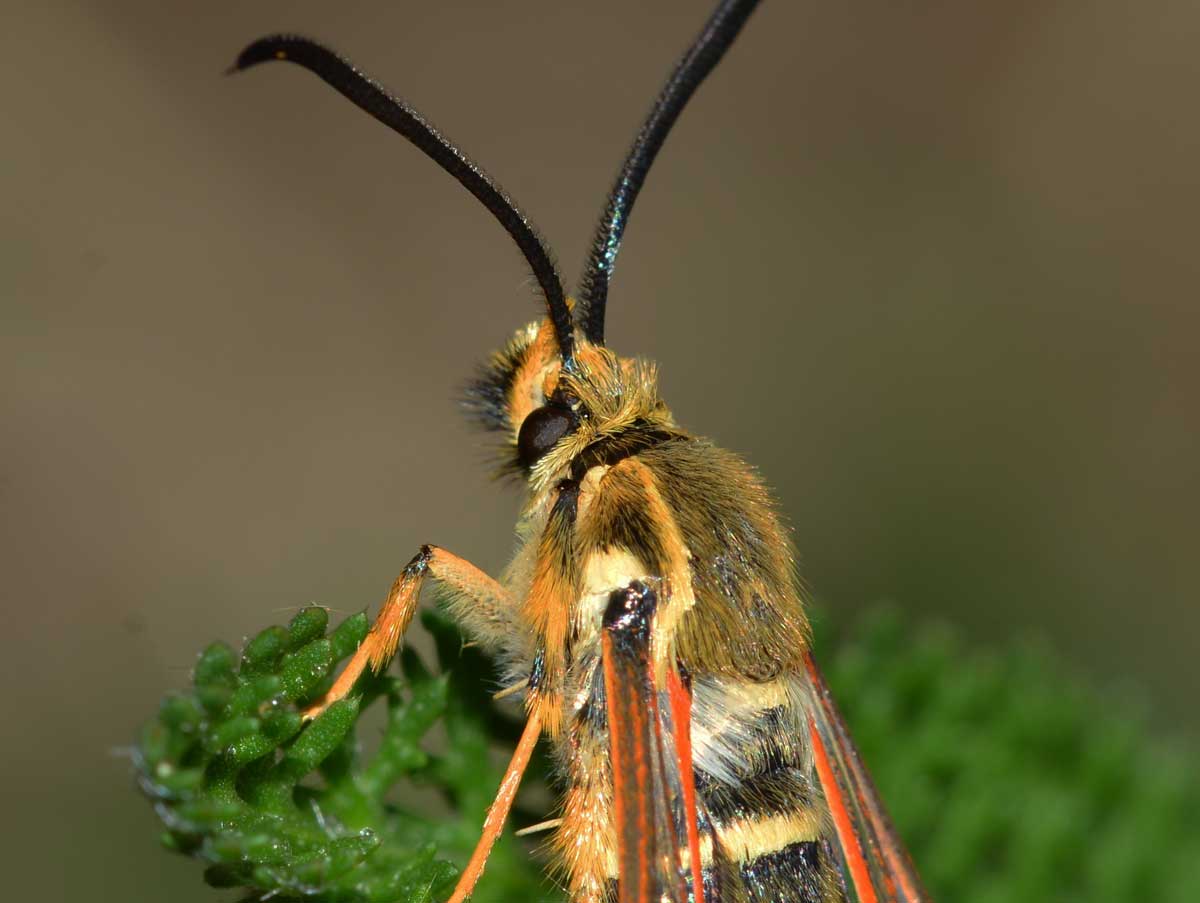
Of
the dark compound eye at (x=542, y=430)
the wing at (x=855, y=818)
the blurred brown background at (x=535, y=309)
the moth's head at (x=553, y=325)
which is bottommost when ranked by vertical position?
the wing at (x=855, y=818)

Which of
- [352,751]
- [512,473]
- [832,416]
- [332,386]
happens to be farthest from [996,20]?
[352,751]

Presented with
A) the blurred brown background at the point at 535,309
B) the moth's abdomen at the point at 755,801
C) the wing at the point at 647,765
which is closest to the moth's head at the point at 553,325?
the wing at the point at 647,765

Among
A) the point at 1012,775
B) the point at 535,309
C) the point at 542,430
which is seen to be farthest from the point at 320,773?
the point at 535,309

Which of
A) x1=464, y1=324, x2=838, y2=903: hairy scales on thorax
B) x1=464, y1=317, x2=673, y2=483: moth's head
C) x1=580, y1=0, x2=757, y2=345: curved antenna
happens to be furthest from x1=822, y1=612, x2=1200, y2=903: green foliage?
x1=580, y1=0, x2=757, y2=345: curved antenna

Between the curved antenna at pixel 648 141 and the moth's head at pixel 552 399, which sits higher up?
the curved antenna at pixel 648 141

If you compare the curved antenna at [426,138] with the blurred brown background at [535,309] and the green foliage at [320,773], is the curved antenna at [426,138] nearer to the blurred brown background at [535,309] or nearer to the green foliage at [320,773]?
the green foliage at [320,773]

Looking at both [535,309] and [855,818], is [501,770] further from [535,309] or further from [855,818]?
[535,309]

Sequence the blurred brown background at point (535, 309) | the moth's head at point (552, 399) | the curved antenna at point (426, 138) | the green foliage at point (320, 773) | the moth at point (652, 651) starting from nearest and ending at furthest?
the green foliage at point (320, 773), the moth at point (652, 651), the curved antenna at point (426, 138), the moth's head at point (552, 399), the blurred brown background at point (535, 309)
